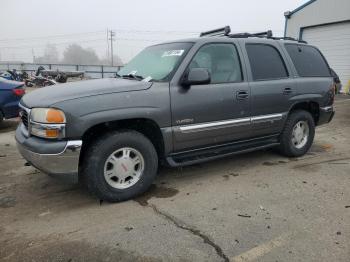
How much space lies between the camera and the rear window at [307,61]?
565 centimetres

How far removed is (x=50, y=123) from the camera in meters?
3.53

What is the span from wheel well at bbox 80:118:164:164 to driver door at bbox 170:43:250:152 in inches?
8.1

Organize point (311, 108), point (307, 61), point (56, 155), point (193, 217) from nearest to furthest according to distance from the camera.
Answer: point (56, 155) → point (193, 217) → point (307, 61) → point (311, 108)

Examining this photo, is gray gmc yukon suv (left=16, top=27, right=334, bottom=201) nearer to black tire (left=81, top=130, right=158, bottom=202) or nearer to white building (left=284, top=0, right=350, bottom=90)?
black tire (left=81, top=130, right=158, bottom=202)

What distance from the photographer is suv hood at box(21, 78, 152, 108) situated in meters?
3.68

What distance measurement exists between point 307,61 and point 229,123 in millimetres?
2166

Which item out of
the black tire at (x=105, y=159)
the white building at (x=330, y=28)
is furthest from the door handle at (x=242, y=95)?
the white building at (x=330, y=28)

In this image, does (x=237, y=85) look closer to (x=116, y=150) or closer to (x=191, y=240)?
(x=116, y=150)

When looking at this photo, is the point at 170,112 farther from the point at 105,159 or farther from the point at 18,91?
the point at 18,91

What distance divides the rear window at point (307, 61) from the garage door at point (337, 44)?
11015mm

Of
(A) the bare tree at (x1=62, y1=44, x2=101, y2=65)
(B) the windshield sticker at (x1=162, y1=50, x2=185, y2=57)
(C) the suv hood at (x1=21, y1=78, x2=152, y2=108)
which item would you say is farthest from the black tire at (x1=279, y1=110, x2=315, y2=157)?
(A) the bare tree at (x1=62, y1=44, x2=101, y2=65)

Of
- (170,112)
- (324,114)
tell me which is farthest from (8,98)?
(324,114)

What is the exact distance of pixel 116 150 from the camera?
151 inches

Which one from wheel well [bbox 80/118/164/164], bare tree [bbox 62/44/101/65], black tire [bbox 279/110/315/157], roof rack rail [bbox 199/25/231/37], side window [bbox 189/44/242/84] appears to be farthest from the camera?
bare tree [bbox 62/44/101/65]
